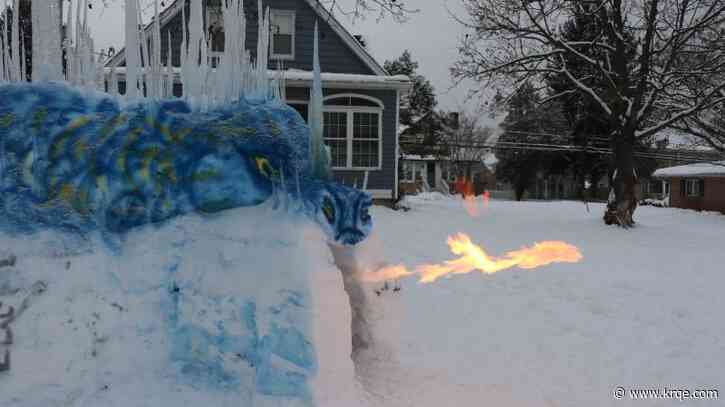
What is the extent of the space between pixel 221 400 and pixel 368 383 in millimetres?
1289

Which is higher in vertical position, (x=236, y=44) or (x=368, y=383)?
(x=236, y=44)

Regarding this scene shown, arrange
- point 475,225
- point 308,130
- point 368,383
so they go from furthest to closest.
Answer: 1. point 475,225
2. point 368,383
3. point 308,130

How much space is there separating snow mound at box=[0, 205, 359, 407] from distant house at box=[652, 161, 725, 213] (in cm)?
2063

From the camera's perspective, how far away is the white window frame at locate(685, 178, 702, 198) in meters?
21.5

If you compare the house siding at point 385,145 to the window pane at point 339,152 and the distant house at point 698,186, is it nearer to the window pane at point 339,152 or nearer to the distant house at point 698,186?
the window pane at point 339,152

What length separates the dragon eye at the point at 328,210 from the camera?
122 inches

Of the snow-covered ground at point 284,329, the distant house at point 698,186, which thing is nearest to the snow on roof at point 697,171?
the distant house at point 698,186

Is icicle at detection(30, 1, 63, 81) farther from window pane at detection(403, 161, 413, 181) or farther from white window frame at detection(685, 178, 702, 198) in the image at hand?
window pane at detection(403, 161, 413, 181)

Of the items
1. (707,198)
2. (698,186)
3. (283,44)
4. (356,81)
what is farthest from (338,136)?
(698,186)

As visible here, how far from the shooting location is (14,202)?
9.45ft

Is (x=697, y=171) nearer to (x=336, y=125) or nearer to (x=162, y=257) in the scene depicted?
(x=336, y=125)

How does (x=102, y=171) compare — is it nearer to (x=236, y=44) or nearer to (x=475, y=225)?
(x=236, y=44)

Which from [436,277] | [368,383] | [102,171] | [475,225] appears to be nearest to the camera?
[102,171]

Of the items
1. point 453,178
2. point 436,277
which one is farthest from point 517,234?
point 453,178
